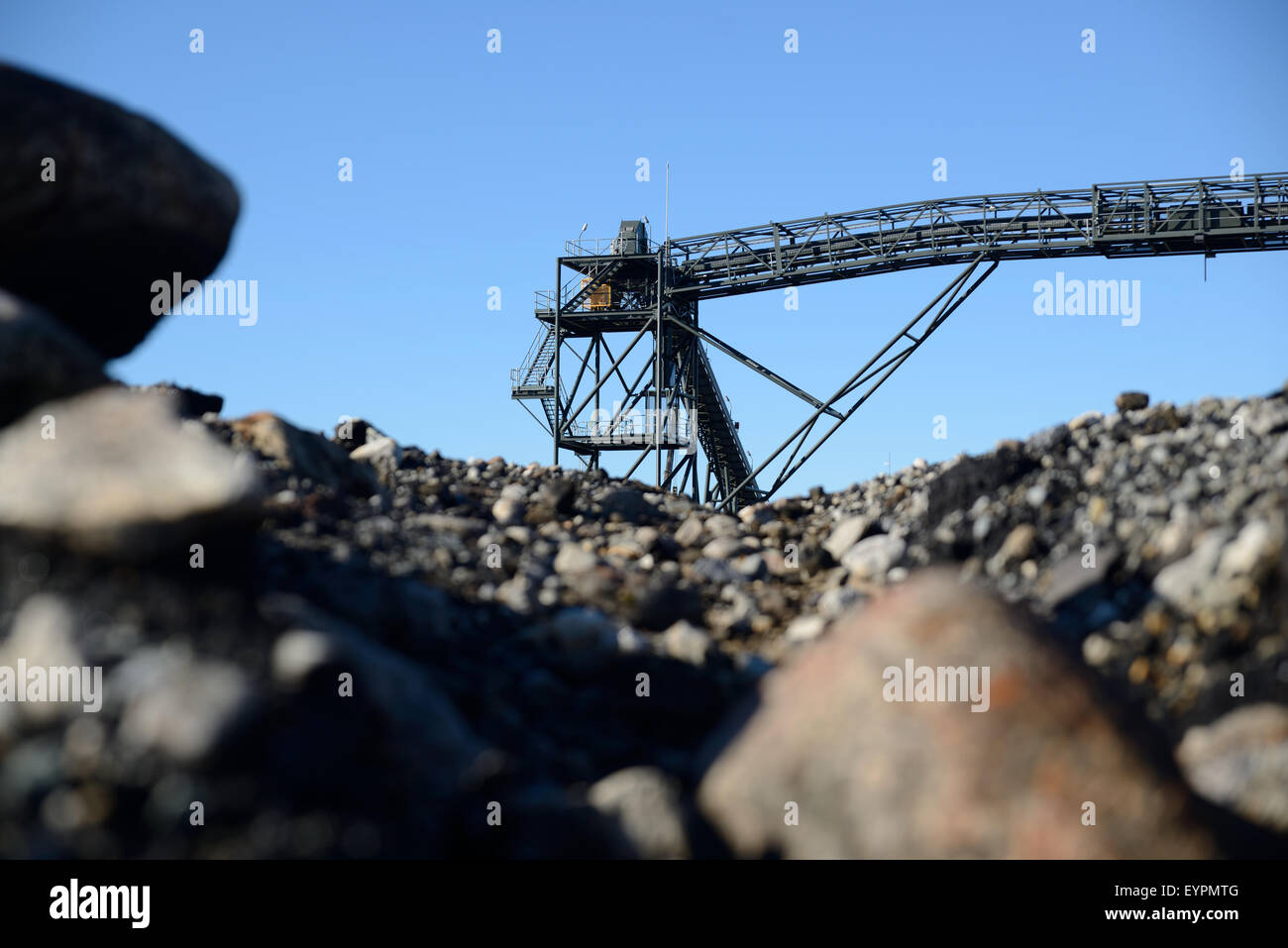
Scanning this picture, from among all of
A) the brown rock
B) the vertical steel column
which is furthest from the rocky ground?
the vertical steel column

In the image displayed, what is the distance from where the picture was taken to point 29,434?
462 cm

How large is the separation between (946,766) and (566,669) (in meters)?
2.31

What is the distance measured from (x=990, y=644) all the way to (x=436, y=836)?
2154mm

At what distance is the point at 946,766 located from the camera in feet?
11.5

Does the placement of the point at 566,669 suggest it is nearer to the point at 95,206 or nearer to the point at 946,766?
the point at 946,766

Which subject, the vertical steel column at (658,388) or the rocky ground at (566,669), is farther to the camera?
the vertical steel column at (658,388)

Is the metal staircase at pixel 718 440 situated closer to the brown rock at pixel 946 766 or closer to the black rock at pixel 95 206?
the black rock at pixel 95 206

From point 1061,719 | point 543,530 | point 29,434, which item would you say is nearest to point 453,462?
point 543,530

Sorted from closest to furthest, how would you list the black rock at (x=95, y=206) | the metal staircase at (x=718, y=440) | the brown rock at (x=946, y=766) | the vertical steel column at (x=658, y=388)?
the brown rock at (x=946, y=766) → the black rock at (x=95, y=206) → the vertical steel column at (x=658, y=388) → the metal staircase at (x=718, y=440)

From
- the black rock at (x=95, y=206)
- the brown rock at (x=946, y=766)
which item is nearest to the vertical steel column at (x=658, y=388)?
the black rock at (x=95, y=206)

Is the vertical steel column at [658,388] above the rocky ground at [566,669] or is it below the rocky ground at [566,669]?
above

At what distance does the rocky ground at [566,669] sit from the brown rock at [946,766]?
0.01 meters

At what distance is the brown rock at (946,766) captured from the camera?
344 centimetres

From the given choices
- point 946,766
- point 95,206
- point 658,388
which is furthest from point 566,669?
point 658,388
